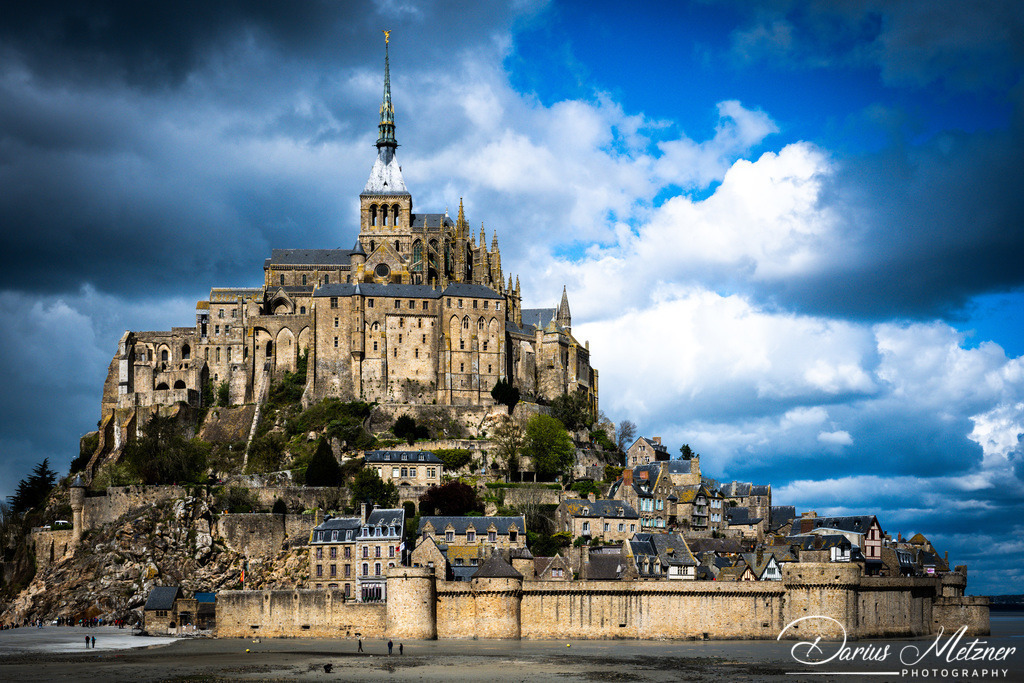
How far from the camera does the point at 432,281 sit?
4252 inches

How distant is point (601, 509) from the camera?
3214 inches

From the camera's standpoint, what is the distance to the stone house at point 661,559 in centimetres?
7081

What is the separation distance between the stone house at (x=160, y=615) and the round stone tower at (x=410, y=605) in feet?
50.0

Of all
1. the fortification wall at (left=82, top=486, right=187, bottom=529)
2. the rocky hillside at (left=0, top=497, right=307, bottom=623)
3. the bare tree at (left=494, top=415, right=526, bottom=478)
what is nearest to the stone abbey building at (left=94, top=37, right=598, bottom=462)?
the bare tree at (left=494, top=415, right=526, bottom=478)

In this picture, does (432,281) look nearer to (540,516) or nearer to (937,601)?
(540,516)

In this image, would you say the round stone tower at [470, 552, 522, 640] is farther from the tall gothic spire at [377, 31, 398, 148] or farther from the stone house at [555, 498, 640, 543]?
the tall gothic spire at [377, 31, 398, 148]

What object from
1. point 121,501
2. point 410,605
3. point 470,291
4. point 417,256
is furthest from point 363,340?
point 410,605

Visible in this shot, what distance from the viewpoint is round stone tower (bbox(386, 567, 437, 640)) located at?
65688 millimetres

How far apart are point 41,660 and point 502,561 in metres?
24.5

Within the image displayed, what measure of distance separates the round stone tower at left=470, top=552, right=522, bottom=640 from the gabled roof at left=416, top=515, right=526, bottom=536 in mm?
9321

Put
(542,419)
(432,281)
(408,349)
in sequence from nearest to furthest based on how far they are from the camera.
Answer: (542,419)
(408,349)
(432,281)

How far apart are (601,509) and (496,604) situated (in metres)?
16.9

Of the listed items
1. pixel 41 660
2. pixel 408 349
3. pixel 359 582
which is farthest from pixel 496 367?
pixel 41 660

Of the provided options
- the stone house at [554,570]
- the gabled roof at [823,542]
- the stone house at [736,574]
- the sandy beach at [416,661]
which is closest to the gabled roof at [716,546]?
the stone house at [736,574]
